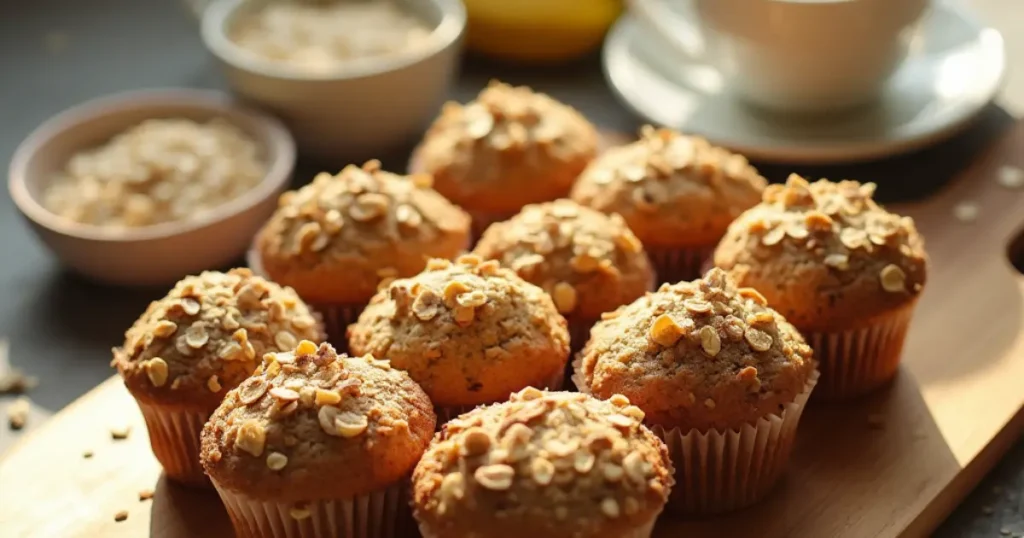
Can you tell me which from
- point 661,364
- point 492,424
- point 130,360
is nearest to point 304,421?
point 492,424

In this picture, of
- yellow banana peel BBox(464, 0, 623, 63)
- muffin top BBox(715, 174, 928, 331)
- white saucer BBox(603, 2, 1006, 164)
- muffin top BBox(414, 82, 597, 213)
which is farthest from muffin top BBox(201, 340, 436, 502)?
yellow banana peel BBox(464, 0, 623, 63)

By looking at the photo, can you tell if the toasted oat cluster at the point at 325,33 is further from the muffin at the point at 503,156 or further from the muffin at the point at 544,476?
the muffin at the point at 544,476

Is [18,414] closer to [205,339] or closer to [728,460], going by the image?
[205,339]

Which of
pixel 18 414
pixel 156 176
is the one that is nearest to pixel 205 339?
pixel 18 414

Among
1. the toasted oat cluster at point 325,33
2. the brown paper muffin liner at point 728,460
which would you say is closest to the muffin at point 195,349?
the brown paper muffin liner at point 728,460

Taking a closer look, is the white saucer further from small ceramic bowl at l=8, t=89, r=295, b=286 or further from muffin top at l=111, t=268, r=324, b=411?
muffin top at l=111, t=268, r=324, b=411
